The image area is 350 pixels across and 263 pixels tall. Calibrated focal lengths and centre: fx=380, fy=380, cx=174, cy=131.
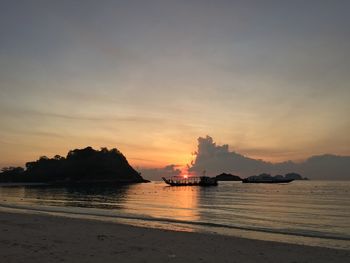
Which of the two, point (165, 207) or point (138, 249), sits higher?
point (138, 249)

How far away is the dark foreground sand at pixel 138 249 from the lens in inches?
627

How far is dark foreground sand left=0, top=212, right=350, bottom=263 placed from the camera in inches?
627

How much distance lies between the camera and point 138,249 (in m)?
18.0

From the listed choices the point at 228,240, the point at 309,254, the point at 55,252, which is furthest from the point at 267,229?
the point at 55,252

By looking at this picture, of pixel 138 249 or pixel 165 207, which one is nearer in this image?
pixel 138 249

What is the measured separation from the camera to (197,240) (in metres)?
22.1

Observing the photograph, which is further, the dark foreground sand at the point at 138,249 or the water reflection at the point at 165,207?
the water reflection at the point at 165,207

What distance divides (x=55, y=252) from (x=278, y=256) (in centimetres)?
1022

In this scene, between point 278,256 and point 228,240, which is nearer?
point 278,256

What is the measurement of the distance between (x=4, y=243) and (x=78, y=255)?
4749 mm

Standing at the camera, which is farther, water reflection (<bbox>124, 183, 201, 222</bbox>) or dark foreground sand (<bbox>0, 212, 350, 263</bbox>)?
water reflection (<bbox>124, 183, 201, 222</bbox>)

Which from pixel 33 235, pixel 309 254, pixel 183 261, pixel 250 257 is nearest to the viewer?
pixel 183 261

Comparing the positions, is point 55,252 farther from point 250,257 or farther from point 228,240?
point 228,240

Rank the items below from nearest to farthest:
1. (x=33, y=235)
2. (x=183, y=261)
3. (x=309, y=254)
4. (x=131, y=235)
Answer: (x=183, y=261), (x=309, y=254), (x=33, y=235), (x=131, y=235)
